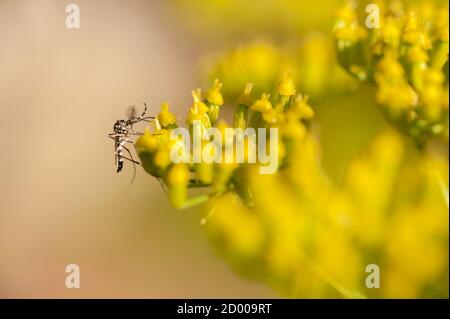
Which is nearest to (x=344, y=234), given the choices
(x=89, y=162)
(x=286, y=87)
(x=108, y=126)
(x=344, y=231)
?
(x=344, y=231)

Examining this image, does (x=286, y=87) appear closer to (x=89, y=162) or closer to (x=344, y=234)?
(x=344, y=234)

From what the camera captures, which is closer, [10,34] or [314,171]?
[314,171]

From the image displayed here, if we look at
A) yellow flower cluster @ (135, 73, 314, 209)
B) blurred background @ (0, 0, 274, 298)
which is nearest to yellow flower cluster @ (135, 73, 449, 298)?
yellow flower cluster @ (135, 73, 314, 209)

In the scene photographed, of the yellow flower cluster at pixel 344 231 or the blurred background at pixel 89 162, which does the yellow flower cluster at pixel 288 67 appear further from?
the blurred background at pixel 89 162

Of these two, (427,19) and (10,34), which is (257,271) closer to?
(427,19)

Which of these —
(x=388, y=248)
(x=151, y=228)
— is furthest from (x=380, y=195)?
(x=151, y=228)
